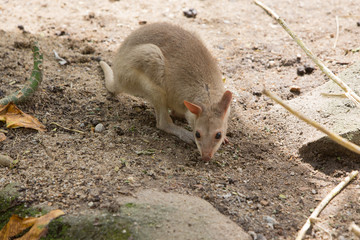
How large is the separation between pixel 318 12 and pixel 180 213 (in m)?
6.25

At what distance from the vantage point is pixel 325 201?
12.1 ft

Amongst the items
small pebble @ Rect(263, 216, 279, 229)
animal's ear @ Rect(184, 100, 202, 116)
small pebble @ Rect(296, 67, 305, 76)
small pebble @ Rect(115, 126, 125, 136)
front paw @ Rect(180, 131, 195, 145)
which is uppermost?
animal's ear @ Rect(184, 100, 202, 116)

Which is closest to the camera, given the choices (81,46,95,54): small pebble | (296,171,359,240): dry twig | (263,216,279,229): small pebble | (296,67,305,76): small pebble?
(296,171,359,240): dry twig

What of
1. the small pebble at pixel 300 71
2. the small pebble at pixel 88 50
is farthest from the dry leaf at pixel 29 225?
the small pebble at pixel 300 71

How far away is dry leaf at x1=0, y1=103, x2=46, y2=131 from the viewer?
439cm

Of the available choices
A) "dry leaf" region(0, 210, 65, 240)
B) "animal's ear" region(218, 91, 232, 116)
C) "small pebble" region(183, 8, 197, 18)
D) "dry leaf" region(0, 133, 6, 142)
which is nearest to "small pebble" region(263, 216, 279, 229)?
"animal's ear" region(218, 91, 232, 116)

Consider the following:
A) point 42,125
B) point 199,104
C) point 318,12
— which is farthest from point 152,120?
point 318,12

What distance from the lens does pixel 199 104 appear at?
14.9 feet

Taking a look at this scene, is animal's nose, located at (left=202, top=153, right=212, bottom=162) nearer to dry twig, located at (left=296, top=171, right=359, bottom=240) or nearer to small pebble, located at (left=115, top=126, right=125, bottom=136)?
small pebble, located at (left=115, top=126, right=125, bottom=136)

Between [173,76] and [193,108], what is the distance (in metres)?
0.75

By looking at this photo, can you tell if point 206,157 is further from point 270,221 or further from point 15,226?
point 15,226

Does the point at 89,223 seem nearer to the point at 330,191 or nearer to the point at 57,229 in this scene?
the point at 57,229

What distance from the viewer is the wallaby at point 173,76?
455 centimetres

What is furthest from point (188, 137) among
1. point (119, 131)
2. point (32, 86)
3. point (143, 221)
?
point (32, 86)
